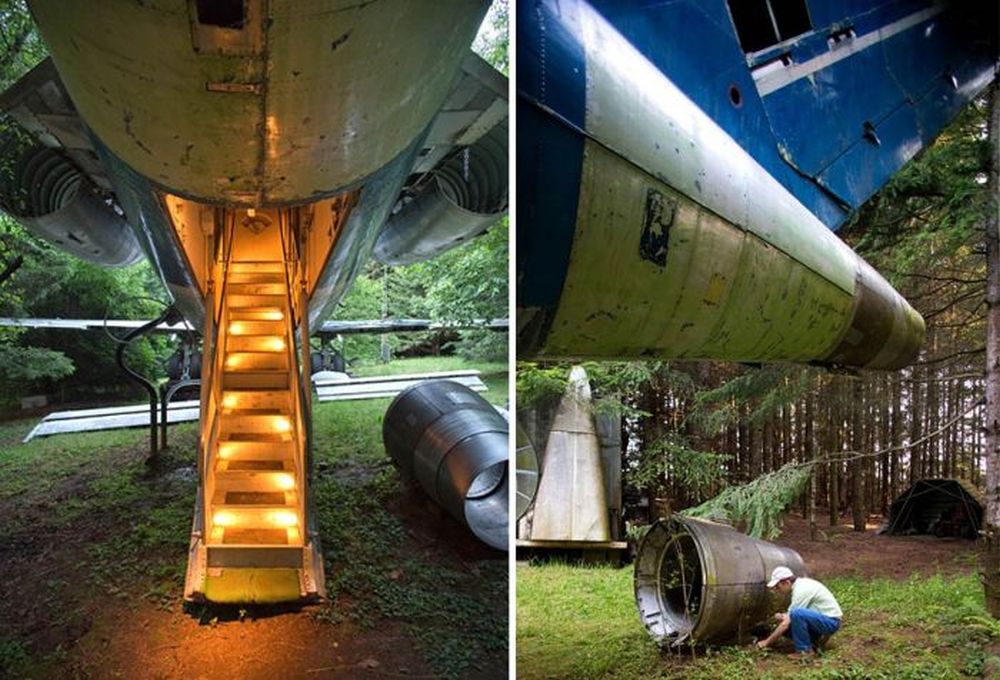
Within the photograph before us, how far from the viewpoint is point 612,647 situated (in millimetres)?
2465

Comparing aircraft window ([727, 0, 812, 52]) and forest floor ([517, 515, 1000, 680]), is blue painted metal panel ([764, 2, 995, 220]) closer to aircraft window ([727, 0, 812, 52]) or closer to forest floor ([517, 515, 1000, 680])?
aircraft window ([727, 0, 812, 52])

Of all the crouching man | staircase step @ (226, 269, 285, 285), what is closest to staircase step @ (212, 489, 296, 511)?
staircase step @ (226, 269, 285, 285)

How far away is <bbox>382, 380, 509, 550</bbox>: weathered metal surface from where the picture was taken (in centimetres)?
191

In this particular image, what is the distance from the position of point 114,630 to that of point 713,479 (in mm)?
2842

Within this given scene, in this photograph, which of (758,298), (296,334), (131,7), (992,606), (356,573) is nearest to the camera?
(131,7)

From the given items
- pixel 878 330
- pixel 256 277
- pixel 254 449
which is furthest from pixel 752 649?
pixel 256 277

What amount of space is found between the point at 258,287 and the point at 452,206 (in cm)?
86

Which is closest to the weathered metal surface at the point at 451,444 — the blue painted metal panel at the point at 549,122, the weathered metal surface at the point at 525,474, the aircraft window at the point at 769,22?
the weathered metal surface at the point at 525,474

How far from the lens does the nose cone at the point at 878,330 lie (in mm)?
1581

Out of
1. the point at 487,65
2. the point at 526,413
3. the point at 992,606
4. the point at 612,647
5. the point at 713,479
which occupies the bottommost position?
the point at 612,647

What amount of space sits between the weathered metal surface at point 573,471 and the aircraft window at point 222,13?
6.94ft

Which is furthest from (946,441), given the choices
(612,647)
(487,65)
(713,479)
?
(487,65)

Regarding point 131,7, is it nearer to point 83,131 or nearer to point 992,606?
point 83,131

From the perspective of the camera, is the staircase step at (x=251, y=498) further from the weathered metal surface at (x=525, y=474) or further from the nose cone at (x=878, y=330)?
the nose cone at (x=878, y=330)
